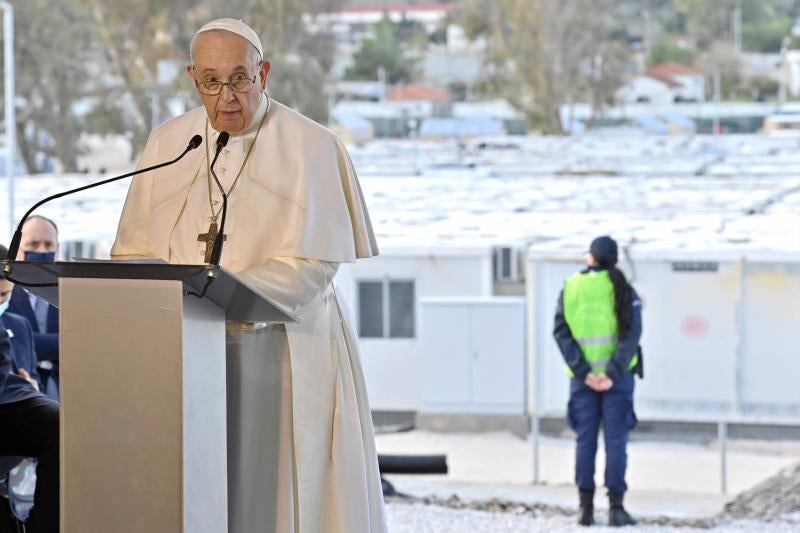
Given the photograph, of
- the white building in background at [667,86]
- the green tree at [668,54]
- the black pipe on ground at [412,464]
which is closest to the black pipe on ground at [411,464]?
the black pipe on ground at [412,464]

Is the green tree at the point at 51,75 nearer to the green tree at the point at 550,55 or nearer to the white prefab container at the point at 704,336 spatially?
the green tree at the point at 550,55

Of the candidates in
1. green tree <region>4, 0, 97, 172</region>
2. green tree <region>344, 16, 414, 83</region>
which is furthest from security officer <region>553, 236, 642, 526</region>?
green tree <region>344, 16, 414, 83</region>

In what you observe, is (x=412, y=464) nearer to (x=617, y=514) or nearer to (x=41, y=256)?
(x=617, y=514)

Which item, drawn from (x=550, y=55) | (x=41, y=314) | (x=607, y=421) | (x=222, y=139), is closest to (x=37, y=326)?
(x=41, y=314)

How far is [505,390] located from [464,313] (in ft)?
2.32

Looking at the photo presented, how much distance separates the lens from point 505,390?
12.1 m

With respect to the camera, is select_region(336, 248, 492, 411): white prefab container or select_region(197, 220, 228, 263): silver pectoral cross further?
select_region(336, 248, 492, 411): white prefab container

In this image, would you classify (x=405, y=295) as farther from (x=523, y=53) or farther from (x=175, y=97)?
(x=523, y=53)

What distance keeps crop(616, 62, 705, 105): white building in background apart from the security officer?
191 feet

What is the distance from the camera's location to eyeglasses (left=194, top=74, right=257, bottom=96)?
8.77 ft

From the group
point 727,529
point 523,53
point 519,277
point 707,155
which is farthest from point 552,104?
point 727,529

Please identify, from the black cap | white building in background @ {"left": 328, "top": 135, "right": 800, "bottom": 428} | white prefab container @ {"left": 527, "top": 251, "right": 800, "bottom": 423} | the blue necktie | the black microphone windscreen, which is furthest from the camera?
white building in background @ {"left": 328, "top": 135, "right": 800, "bottom": 428}

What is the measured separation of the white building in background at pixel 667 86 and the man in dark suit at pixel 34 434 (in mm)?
61983

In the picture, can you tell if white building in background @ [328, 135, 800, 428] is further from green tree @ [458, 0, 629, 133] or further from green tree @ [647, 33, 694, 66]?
green tree @ [647, 33, 694, 66]
